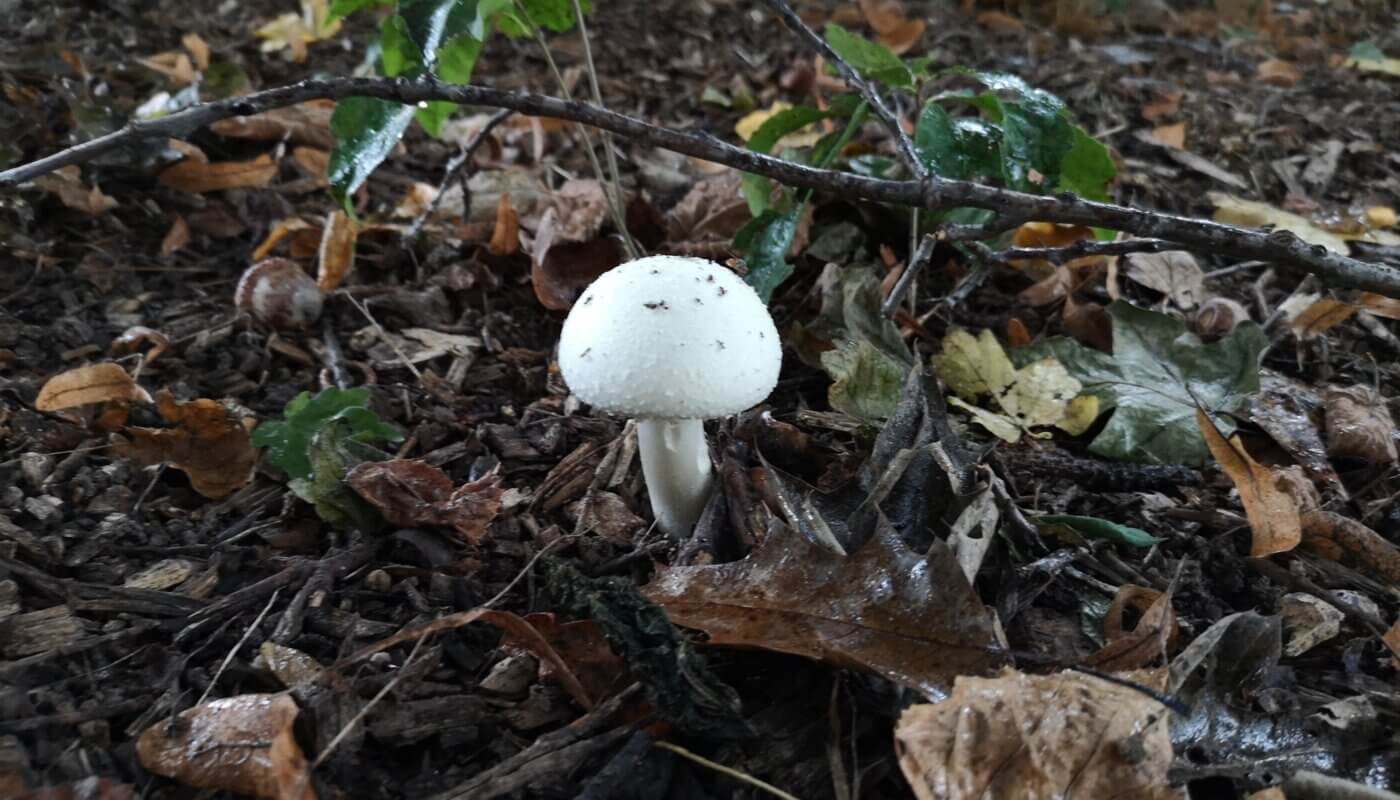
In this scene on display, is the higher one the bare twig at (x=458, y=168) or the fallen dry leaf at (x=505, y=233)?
the bare twig at (x=458, y=168)

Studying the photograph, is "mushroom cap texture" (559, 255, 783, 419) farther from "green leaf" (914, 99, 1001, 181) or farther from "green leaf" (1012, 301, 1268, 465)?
"green leaf" (1012, 301, 1268, 465)

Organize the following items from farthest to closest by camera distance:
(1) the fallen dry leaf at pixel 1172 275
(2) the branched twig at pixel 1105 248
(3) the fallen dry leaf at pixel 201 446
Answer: (1) the fallen dry leaf at pixel 1172 275 → (3) the fallen dry leaf at pixel 201 446 → (2) the branched twig at pixel 1105 248

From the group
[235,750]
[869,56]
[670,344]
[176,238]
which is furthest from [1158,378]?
[176,238]

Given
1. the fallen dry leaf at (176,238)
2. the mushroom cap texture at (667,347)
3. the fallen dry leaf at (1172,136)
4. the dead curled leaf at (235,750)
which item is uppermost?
the mushroom cap texture at (667,347)

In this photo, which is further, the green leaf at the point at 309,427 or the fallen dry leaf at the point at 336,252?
the fallen dry leaf at the point at 336,252

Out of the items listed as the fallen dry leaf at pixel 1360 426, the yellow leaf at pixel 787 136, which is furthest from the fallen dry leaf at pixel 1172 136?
the fallen dry leaf at pixel 1360 426

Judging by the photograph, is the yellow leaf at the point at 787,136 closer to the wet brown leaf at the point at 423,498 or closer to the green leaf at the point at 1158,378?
the green leaf at the point at 1158,378

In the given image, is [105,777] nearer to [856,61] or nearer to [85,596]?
[85,596]

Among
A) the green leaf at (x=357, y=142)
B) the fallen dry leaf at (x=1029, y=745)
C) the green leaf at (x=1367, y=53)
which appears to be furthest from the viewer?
the green leaf at (x=1367, y=53)
